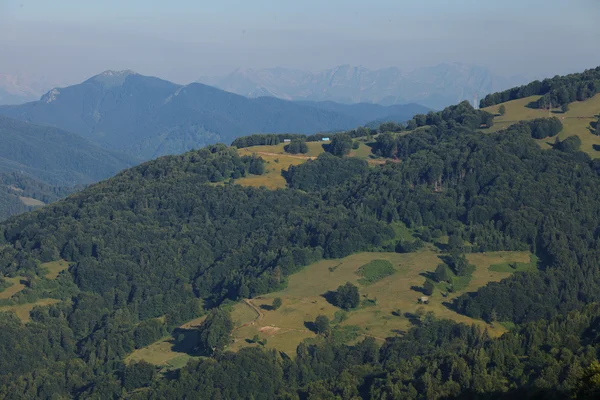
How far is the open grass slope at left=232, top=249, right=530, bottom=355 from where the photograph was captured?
78562 millimetres

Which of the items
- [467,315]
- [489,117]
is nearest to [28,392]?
[467,315]

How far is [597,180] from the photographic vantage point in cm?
10262

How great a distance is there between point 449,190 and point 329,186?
837 inches

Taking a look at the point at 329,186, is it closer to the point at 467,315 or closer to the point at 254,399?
the point at 467,315

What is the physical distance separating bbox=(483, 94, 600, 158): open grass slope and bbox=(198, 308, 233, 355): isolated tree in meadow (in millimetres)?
51846

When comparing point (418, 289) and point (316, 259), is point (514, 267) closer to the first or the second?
point (418, 289)

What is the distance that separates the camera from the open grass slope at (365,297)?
78.6m

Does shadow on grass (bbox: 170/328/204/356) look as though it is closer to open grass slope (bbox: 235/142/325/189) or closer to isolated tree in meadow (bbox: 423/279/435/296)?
isolated tree in meadow (bbox: 423/279/435/296)

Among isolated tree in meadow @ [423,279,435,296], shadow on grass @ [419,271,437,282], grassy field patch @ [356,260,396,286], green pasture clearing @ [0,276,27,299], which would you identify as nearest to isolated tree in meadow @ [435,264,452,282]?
shadow on grass @ [419,271,437,282]

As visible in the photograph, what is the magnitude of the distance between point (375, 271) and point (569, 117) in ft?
135

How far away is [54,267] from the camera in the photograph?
349 feet

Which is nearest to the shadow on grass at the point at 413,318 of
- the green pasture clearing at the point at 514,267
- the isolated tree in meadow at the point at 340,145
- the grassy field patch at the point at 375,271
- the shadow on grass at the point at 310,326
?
the shadow on grass at the point at 310,326

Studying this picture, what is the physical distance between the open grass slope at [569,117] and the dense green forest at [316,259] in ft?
6.73

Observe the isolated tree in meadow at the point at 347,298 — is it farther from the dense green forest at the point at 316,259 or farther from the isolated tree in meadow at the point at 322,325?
the isolated tree in meadow at the point at 322,325
